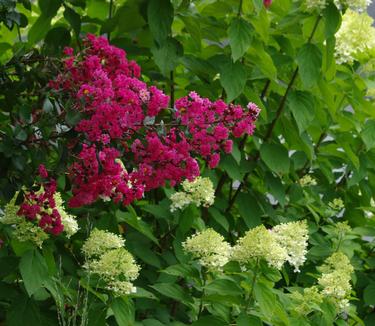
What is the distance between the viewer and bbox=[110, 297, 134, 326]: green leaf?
2602 mm

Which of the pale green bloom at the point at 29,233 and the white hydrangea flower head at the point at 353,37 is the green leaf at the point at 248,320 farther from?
the white hydrangea flower head at the point at 353,37

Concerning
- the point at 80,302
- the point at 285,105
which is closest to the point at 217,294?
the point at 80,302

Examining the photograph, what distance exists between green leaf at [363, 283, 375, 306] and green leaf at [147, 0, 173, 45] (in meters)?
1.53

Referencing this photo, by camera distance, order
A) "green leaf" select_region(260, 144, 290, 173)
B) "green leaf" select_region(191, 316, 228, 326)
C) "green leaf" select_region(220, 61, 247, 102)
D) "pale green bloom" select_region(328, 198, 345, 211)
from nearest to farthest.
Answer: "green leaf" select_region(191, 316, 228, 326) < "green leaf" select_region(220, 61, 247, 102) < "green leaf" select_region(260, 144, 290, 173) < "pale green bloom" select_region(328, 198, 345, 211)

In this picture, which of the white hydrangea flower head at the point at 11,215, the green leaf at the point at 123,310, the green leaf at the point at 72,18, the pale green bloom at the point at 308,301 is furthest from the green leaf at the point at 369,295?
the white hydrangea flower head at the point at 11,215

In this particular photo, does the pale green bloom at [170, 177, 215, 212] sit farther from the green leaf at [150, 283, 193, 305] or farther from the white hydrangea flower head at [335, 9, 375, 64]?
the white hydrangea flower head at [335, 9, 375, 64]

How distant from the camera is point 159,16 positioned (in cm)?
312

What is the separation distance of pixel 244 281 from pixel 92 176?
700 mm

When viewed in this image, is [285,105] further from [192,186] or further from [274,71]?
[192,186]

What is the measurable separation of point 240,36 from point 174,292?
98 centimetres

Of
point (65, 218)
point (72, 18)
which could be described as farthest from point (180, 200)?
point (72, 18)

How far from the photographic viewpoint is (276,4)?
11.5ft

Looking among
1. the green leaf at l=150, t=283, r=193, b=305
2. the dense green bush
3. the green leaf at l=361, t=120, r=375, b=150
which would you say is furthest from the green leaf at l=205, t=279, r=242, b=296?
the green leaf at l=361, t=120, r=375, b=150

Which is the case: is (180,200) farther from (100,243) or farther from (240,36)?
(240,36)
